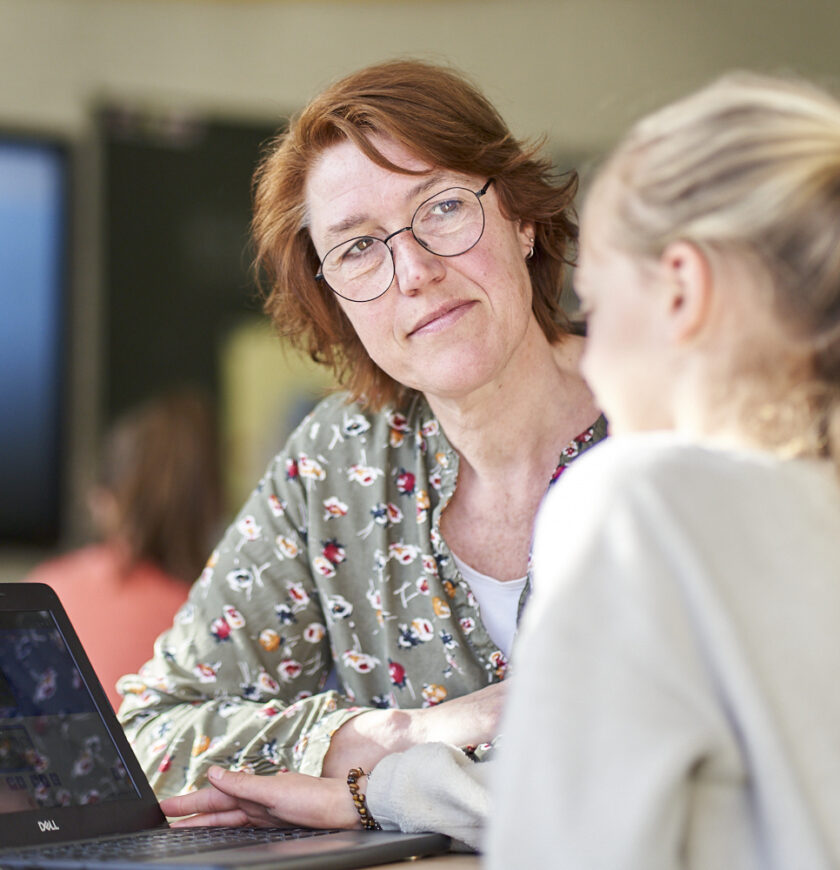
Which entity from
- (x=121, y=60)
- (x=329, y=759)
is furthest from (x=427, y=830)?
(x=121, y=60)

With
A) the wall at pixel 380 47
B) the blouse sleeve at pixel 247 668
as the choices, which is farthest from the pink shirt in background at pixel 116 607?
the wall at pixel 380 47

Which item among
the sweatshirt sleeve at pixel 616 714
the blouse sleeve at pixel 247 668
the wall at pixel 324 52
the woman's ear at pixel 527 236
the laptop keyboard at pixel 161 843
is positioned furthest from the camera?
the wall at pixel 324 52

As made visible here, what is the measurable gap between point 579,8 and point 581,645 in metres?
4.57

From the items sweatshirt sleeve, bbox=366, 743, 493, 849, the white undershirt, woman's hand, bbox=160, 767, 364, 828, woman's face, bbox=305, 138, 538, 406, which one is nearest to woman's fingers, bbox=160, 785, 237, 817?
woman's hand, bbox=160, 767, 364, 828

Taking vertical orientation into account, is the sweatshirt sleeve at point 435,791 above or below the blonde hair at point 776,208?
below

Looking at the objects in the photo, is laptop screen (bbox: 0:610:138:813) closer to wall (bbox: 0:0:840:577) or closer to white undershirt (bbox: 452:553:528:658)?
white undershirt (bbox: 452:553:528:658)

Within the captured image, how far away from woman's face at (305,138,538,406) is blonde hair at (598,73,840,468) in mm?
692

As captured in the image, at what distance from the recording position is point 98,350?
4.49m

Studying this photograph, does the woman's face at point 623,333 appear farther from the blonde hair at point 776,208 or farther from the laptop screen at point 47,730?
the laptop screen at point 47,730

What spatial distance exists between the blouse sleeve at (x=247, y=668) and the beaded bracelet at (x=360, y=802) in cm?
19

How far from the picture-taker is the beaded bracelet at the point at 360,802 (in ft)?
4.33

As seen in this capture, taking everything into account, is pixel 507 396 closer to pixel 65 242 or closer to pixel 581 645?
pixel 581 645

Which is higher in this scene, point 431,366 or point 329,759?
point 431,366

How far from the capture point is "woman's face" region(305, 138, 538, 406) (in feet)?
5.39
